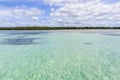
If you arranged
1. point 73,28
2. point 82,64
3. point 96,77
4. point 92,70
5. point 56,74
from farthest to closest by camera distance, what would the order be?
point 73,28 < point 82,64 < point 92,70 < point 56,74 < point 96,77

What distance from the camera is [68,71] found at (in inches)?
280

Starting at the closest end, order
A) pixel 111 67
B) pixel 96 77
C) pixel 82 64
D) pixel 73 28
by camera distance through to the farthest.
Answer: pixel 96 77 < pixel 111 67 < pixel 82 64 < pixel 73 28

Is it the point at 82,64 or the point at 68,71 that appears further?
the point at 82,64

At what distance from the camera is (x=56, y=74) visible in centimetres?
674

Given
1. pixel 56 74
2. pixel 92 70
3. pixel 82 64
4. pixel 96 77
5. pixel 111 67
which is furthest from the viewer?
pixel 82 64

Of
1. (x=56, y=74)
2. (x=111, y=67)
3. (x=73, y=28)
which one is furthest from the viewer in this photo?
(x=73, y=28)

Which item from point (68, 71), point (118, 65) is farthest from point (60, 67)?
point (118, 65)

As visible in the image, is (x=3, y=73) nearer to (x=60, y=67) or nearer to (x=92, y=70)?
(x=60, y=67)

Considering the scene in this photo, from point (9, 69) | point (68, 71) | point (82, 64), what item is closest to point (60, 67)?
Result: point (68, 71)

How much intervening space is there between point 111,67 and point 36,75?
406cm

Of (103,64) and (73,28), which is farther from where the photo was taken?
(73,28)

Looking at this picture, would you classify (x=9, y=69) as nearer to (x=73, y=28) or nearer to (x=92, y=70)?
(x=92, y=70)

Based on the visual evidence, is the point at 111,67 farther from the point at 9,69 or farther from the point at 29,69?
the point at 9,69

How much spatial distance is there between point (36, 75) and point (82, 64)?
116 inches
